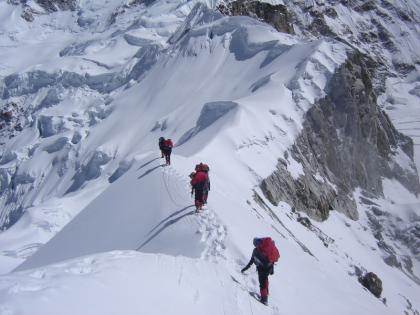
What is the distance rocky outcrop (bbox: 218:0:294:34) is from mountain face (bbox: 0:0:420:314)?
266mm

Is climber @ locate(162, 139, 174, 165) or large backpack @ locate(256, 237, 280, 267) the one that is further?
climber @ locate(162, 139, 174, 165)

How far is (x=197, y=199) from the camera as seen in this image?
1534cm

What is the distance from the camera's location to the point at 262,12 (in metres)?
80.6

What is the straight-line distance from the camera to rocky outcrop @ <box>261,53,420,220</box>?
112ft

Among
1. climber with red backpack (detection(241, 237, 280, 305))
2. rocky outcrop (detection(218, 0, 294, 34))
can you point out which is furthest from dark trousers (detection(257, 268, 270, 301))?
rocky outcrop (detection(218, 0, 294, 34))

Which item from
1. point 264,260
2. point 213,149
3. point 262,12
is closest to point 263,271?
point 264,260

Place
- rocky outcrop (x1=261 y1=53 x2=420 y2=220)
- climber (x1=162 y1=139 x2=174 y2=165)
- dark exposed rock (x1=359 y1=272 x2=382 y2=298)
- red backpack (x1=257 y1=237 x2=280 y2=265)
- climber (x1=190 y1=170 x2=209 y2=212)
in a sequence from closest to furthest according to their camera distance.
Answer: red backpack (x1=257 y1=237 x2=280 y2=265)
climber (x1=190 y1=170 x2=209 y2=212)
climber (x1=162 y1=139 x2=174 y2=165)
dark exposed rock (x1=359 y1=272 x2=382 y2=298)
rocky outcrop (x1=261 y1=53 x2=420 y2=220)

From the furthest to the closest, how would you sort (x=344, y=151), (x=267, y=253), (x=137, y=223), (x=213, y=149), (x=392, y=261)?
(x=344, y=151)
(x=392, y=261)
(x=213, y=149)
(x=137, y=223)
(x=267, y=253)

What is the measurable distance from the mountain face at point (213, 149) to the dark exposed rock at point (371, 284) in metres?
0.13

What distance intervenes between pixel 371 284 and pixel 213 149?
10310 millimetres

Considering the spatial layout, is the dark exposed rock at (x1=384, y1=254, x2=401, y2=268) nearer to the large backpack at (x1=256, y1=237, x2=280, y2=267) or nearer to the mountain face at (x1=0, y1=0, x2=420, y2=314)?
the mountain face at (x1=0, y1=0, x2=420, y2=314)

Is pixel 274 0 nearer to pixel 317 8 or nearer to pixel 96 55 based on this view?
pixel 317 8

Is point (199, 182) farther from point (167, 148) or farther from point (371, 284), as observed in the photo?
point (371, 284)

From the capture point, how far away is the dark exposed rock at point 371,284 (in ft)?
78.7
